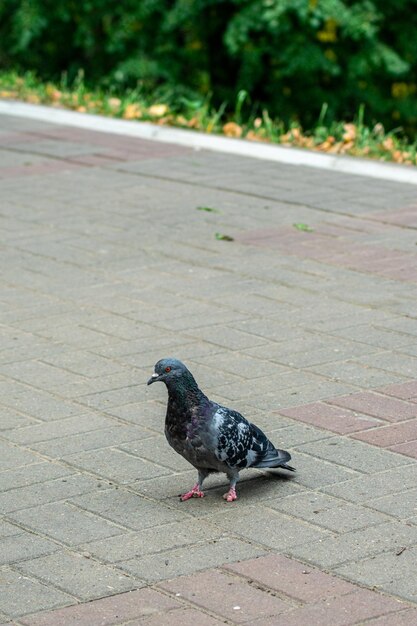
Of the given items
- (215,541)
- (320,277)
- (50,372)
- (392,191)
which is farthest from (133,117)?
(215,541)

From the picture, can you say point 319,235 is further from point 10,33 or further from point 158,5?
point 10,33

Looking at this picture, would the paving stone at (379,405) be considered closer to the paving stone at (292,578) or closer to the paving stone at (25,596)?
the paving stone at (292,578)

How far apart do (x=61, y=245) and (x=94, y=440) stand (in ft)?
11.3

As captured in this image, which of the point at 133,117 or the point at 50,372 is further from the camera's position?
the point at 133,117

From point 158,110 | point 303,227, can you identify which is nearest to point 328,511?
point 303,227

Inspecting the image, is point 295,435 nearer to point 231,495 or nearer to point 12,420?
point 231,495

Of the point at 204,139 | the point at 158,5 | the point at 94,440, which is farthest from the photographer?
the point at 158,5

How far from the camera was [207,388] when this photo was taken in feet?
19.5

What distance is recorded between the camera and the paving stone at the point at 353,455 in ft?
16.5

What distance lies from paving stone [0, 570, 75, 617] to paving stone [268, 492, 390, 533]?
103 centimetres

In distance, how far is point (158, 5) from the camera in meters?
15.8

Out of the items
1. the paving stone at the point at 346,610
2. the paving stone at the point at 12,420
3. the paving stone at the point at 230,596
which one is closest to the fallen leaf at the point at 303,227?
the paving stone at the point at 12,420

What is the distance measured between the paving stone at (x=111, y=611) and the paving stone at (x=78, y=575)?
58 mm

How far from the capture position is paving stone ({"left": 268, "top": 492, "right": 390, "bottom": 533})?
14.7 feet
